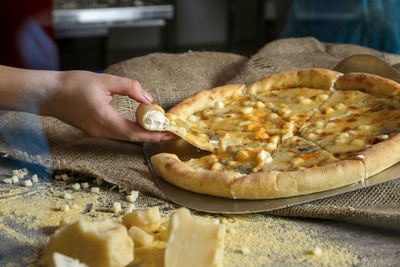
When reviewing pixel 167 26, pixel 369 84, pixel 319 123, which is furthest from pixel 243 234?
pixel 167 26

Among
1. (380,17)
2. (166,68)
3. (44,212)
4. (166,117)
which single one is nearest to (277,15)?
(380,17)

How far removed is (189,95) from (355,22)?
44.9 inches

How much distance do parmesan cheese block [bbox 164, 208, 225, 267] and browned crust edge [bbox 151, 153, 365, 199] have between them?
0.98 ft

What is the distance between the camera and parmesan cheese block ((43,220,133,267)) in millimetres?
852

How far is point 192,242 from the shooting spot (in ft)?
2.86

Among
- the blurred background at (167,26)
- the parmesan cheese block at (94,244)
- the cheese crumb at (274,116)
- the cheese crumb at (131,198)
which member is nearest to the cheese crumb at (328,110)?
the cheese crumb at (274,116)

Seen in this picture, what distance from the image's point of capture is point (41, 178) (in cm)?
138

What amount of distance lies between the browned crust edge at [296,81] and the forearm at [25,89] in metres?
0.66

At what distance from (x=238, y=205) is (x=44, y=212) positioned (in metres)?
0.42

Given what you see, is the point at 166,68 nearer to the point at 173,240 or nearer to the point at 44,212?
the point at 44,212

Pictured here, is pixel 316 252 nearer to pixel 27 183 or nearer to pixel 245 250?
pixel 245 250

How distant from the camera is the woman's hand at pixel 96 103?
1.39m

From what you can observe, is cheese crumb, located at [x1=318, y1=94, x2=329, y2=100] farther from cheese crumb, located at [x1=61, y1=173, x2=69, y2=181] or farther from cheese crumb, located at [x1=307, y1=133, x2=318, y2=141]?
cheese crumb, located at [x1=61, y1=173, x2=69, y2=181]

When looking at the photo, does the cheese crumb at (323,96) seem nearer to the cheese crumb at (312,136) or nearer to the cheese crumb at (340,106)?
the cheese crumb at (340,106)
